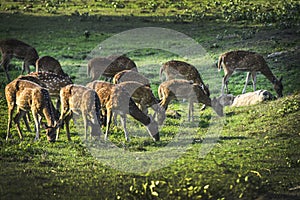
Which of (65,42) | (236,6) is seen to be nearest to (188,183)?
(65,42)

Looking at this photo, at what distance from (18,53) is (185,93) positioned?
9600 mm

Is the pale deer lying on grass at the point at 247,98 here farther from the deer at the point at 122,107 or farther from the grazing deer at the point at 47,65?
the grazing deer at the point at 47,65

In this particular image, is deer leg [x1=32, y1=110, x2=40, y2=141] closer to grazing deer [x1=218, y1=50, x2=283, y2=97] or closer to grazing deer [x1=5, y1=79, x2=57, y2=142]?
grazing deer [x1=5, y1=79, x2=57, y2=142]

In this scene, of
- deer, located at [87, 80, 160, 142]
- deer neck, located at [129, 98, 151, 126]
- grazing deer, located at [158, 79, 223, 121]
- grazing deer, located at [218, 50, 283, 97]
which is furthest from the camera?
grazing deer, located at [218, 50, 283, 97]

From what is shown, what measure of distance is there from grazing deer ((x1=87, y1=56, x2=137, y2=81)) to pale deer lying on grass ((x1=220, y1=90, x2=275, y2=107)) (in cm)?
384

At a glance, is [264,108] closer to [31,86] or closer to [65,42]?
[31,86]

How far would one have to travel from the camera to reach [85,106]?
15.1m

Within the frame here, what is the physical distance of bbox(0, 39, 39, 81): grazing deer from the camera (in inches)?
961

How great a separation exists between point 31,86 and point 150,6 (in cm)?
2384

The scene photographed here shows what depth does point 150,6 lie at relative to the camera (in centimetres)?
3828

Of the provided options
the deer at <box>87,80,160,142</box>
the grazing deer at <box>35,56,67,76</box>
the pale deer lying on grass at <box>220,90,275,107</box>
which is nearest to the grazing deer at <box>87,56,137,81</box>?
the grazing deer at <box>35,56,67,76</box>

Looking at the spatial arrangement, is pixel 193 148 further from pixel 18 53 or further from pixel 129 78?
pixel 18 53

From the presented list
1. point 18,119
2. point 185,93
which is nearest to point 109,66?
point 185,93

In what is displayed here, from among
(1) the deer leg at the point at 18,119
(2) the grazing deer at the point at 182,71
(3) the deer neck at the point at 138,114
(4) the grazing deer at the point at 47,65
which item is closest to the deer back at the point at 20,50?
(4) the grazing deer at the point at 47,65
